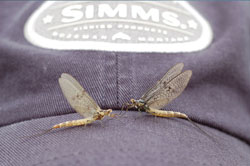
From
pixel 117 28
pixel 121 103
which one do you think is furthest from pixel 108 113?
pixel 117 28

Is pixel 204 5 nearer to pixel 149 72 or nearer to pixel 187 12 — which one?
pixel 187 12

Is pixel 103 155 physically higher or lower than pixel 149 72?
lower

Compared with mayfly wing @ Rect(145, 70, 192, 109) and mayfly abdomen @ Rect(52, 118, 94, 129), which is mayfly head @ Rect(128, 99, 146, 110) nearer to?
mayfly wing @ Rect(145, 70, 192, 109)

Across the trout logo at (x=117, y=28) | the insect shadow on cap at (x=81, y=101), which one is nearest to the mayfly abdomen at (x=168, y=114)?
the insect shadow on cap at (x=81, y=101)

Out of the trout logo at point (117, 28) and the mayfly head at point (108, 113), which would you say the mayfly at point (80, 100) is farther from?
the trout logo at point (117, 28)

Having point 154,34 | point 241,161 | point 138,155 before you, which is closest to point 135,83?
point 154,34

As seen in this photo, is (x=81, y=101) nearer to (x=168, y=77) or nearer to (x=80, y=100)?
(x=80, y=100)

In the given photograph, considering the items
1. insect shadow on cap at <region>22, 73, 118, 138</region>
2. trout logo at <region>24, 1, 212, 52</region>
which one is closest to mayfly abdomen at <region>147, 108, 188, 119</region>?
insect shadow on cap at <region>22, 73, 118, 138</region>

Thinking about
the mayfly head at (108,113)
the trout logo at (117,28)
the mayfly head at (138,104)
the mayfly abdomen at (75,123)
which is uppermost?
the trout logo at (117,28)
